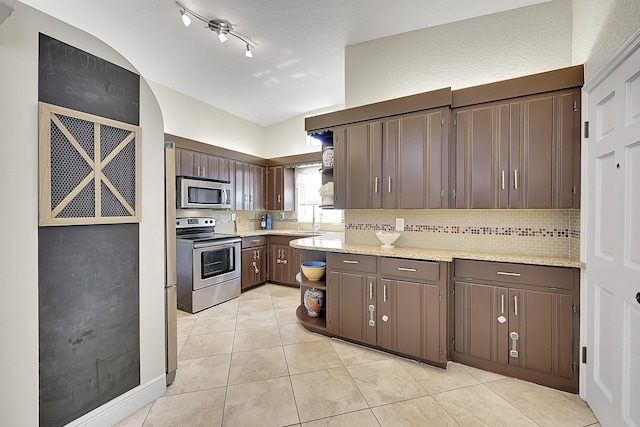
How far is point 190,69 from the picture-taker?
3518 mm

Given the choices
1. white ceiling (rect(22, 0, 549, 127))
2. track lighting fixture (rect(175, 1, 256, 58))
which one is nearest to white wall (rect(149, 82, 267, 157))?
white ceiling (rect(22, 0, 549, 127))

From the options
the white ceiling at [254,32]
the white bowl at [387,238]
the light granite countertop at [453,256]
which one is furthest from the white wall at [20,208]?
the white bowl at [387,238]

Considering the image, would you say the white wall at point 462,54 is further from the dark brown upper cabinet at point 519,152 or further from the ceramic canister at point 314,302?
the ceramic canister at point 314,302

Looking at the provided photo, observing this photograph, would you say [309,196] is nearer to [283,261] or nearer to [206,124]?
[283,261]

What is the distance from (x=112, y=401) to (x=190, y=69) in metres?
3.60

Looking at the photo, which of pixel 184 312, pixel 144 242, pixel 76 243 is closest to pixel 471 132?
pixel 144 242

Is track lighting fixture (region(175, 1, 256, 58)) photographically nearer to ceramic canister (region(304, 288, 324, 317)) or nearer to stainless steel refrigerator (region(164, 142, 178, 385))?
stainless steel refrigerator (region(164, 142, 178, 385))

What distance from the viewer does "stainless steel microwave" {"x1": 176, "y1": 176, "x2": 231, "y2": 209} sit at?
366 cm

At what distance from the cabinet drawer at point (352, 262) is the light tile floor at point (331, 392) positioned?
77cm

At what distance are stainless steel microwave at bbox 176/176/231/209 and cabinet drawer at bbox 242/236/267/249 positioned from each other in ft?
2.03

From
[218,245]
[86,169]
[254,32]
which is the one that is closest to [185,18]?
[254,32]

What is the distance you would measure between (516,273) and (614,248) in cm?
64

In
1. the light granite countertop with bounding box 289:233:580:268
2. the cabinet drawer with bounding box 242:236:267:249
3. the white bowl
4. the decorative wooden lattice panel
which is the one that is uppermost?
the decorative wooden lattice panel

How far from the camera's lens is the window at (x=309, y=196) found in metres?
5.15
